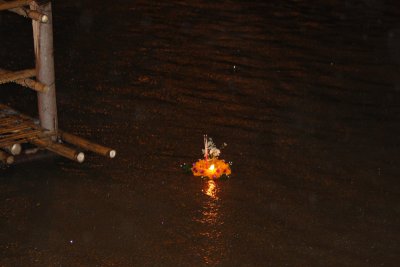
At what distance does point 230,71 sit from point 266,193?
4.57 m

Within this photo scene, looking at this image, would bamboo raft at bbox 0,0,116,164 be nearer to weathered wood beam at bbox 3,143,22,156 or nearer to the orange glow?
weathered wood beam at bbox 3,143,22,156

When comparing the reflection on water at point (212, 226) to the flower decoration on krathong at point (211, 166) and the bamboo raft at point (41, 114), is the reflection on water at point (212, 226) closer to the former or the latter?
the flower decoration on krathong at point (211, 166)

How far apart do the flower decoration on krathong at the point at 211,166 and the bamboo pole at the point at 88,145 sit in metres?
0.95

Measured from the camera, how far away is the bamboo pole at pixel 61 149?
763 cm

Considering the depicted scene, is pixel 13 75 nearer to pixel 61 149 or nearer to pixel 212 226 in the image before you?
pixel 61 149

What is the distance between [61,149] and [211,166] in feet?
5.52

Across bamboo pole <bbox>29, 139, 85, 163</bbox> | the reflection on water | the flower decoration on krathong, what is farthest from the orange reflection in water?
bamboo pole <bbox>29, 139, 85, 163</bbox>

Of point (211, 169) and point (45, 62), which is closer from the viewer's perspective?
point (45, 62)

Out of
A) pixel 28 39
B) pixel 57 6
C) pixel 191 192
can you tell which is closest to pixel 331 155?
pixel 191 192

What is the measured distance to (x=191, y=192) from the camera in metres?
7.36

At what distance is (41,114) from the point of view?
7.87 m

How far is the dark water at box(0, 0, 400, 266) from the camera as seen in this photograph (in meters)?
6.39

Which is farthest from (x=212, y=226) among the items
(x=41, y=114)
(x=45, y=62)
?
(x=45, y=62)

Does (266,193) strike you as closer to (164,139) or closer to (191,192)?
(191,192)
